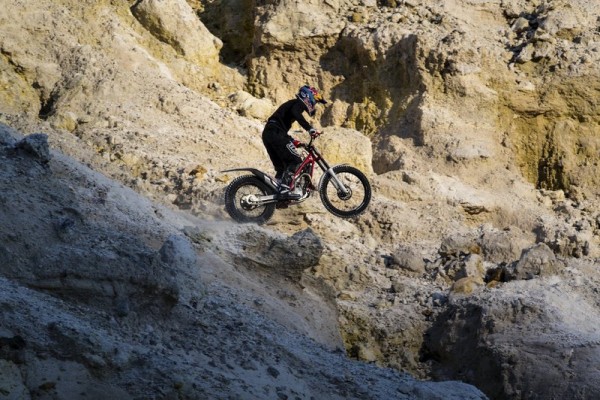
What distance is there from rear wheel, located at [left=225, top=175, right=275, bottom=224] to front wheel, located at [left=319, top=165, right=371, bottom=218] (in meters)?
0.68

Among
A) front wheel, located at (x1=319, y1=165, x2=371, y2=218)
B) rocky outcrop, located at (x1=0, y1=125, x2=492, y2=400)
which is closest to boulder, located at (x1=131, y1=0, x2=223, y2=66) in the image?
front wheel, located at (x1=319, y1=165, x2=371, y2=218)

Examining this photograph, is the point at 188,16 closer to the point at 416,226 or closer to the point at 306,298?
the point at 416,226

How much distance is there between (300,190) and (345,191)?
54 cm

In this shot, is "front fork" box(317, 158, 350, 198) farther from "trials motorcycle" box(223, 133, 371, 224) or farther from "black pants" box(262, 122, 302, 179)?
"black pants" box(262, 122, 302, 179)

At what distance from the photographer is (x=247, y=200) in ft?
37.8

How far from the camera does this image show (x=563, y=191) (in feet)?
50.1

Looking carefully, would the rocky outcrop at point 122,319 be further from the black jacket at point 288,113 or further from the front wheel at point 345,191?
the black jacket at point 288,113

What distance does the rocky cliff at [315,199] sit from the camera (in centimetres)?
741

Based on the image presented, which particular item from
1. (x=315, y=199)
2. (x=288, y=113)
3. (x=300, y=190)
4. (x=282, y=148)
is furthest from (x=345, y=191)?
(x=315, y=199)

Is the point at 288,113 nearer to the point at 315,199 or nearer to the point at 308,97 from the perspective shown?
the point at 308,97

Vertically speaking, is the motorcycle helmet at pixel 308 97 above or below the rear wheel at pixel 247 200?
above

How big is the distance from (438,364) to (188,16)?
29.5ft

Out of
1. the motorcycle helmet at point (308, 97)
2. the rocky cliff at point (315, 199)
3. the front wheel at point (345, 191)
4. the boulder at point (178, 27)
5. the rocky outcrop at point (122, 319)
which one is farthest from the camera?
the boulder at point (178, 27)

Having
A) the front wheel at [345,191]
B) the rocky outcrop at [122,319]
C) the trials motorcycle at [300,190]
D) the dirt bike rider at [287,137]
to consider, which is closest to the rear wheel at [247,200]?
the trials motorcycle at [300,190]
